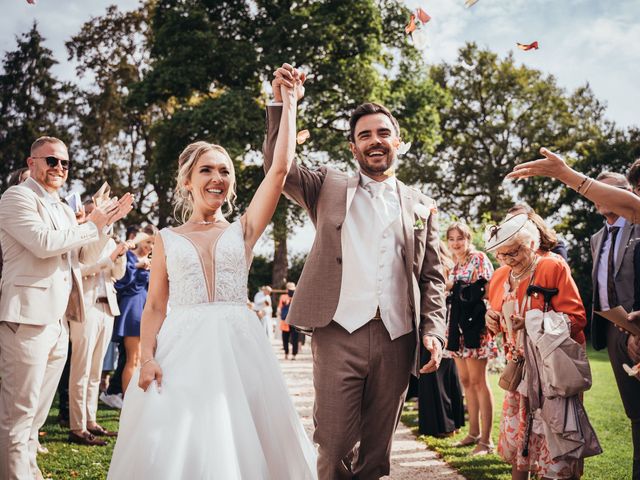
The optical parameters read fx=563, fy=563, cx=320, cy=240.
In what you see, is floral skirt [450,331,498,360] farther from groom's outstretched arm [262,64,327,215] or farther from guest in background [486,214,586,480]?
groom's outstretched arm [262,64,327,215]

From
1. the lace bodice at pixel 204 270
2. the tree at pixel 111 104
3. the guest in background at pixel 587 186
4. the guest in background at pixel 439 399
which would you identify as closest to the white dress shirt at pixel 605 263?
→ the guest in background at pixel 587 186

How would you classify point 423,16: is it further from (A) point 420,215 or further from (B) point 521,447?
(B) point 521,447

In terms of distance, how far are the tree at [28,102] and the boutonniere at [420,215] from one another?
27306mm

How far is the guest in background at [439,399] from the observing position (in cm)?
650

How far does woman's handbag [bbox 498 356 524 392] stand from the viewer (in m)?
4.27

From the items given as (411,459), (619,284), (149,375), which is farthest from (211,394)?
(411,459)

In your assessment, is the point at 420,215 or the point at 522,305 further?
the point at 522,305

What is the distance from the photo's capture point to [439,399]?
651 centimetres

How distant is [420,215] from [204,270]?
4.40ft

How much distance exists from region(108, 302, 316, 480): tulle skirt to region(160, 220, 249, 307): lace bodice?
0.07m

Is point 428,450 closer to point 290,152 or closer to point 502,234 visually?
point 502,234

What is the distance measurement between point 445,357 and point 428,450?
3.72ft

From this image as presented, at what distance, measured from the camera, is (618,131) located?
30.8 m

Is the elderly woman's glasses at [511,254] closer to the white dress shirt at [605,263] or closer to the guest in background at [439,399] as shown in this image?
the white dress shirt at [605,263]
